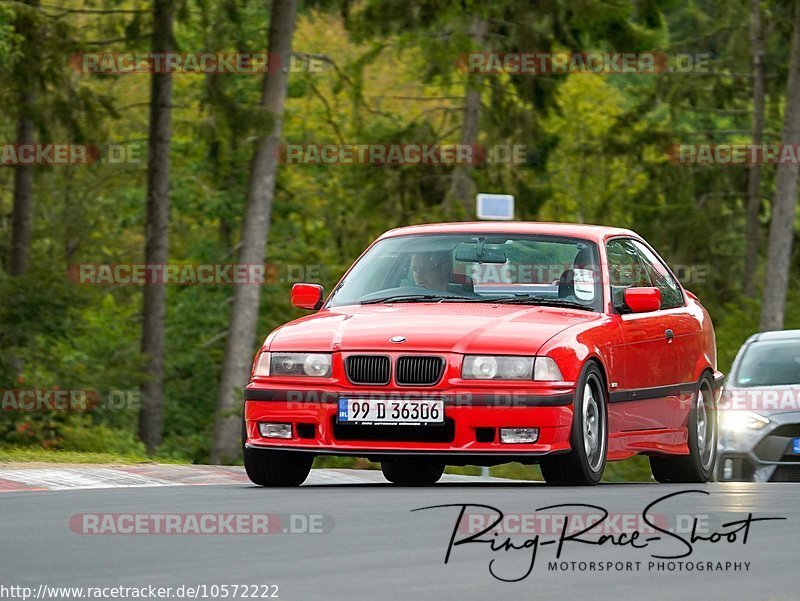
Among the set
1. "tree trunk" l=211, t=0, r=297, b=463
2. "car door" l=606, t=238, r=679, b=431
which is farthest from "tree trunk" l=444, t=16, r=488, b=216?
"car door" l=606, t=238, r=679, b=431

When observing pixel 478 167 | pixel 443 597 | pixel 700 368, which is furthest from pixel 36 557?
pixel 478 167

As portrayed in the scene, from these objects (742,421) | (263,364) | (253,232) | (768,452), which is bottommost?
(768,452)

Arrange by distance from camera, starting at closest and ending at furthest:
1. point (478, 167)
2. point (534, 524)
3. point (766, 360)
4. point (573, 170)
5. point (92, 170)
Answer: point (534, 524), point (766, 360), point (478, 167), point (92, 170), point (573, 170)

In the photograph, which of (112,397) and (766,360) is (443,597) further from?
(112,397)

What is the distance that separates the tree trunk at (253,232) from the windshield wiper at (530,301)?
16.8 m

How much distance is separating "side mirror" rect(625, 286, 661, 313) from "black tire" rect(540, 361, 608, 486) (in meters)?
0.71

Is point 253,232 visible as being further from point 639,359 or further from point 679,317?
point 639,359

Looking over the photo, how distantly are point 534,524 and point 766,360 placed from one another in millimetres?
9244

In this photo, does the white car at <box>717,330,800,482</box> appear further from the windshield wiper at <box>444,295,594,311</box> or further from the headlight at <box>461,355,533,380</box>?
the headlight at <box>461,355,533,380</box>

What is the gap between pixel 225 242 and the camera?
43.3 metres

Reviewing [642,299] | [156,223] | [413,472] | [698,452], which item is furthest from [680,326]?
[156,223]

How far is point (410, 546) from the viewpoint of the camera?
7.85m

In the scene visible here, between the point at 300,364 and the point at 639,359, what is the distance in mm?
2477

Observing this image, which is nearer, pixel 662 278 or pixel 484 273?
pixel 484 273
